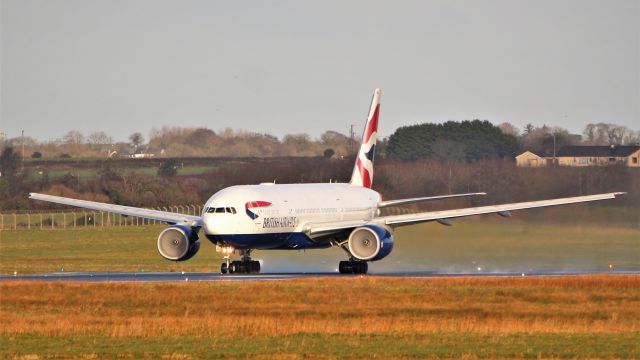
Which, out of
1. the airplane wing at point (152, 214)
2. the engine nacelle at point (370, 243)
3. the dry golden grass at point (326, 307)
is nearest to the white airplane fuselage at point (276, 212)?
the engine nacelle at point (370, 243)

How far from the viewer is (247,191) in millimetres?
57406

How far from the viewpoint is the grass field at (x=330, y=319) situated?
31.2 m

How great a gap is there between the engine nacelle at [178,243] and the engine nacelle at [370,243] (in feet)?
22.5

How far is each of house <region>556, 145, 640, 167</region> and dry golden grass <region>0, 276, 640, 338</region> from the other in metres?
28.1

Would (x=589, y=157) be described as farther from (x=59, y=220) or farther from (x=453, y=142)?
(x=59, y=220)

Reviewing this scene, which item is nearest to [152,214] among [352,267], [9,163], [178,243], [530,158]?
[178,243]

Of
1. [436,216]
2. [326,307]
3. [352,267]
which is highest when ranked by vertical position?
[436,216]

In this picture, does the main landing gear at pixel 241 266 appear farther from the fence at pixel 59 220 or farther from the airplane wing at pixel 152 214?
the fence at pixel 59 220

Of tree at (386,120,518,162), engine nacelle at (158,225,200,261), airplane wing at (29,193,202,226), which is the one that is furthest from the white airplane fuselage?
tree at (386,120,518,162)

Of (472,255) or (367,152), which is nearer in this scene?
(472,255)

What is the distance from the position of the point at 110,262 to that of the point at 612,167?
28.2 m

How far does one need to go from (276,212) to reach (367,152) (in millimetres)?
11595

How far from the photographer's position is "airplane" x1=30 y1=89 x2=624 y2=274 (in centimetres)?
5609

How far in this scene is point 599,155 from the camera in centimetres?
8831
